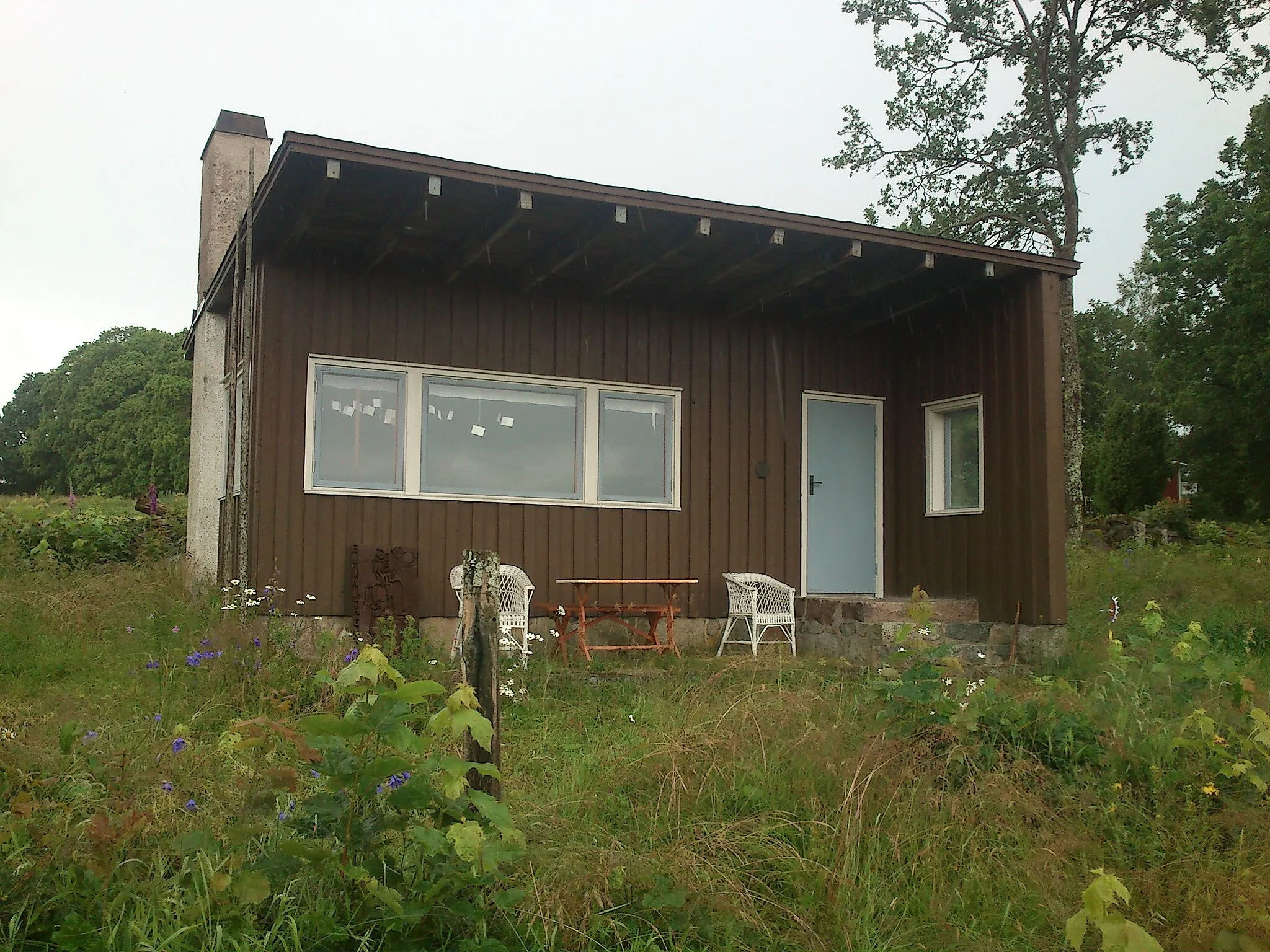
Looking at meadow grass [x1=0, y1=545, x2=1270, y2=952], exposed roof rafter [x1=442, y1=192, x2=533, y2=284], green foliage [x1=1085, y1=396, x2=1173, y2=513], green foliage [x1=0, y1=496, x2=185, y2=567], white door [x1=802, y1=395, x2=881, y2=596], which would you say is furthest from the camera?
green foliage [x1=1085, y1=396, x2=1173, y2=513]

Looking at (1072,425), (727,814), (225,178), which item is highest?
(225,178)

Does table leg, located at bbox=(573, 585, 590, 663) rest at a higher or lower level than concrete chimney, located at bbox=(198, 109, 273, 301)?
lower

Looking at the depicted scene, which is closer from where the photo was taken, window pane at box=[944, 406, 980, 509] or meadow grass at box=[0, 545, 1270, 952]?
meadow grass at box=[0, 545, 1270, 952]

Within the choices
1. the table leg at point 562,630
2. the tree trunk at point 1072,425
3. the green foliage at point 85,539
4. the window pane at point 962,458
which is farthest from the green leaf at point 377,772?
the tree trunk at point 1072,425

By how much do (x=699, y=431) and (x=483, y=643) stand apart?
6.08 m

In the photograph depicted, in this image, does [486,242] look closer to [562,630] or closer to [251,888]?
[562,630]

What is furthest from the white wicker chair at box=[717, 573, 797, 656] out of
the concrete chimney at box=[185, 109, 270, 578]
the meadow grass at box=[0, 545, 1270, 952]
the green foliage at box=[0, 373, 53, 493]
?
the green foliage at box=[0, 373, 53, 493]

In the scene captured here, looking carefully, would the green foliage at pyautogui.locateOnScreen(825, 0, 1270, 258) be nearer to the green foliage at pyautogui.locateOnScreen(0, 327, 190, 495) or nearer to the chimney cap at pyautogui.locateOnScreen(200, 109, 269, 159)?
the chimney cap at pyautogui.locateOnScreen(200, 109, 269, 159)

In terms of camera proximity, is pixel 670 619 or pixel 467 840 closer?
A: pixel 467 840

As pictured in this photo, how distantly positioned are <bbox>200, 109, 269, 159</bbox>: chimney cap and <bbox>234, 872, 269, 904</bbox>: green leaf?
9.83 m

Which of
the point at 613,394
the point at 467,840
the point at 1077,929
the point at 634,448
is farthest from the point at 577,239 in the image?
the point at 1077,929

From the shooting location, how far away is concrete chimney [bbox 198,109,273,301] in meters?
10.8

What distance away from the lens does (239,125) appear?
36.0 feet

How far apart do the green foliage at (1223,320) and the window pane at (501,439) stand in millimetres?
18111
